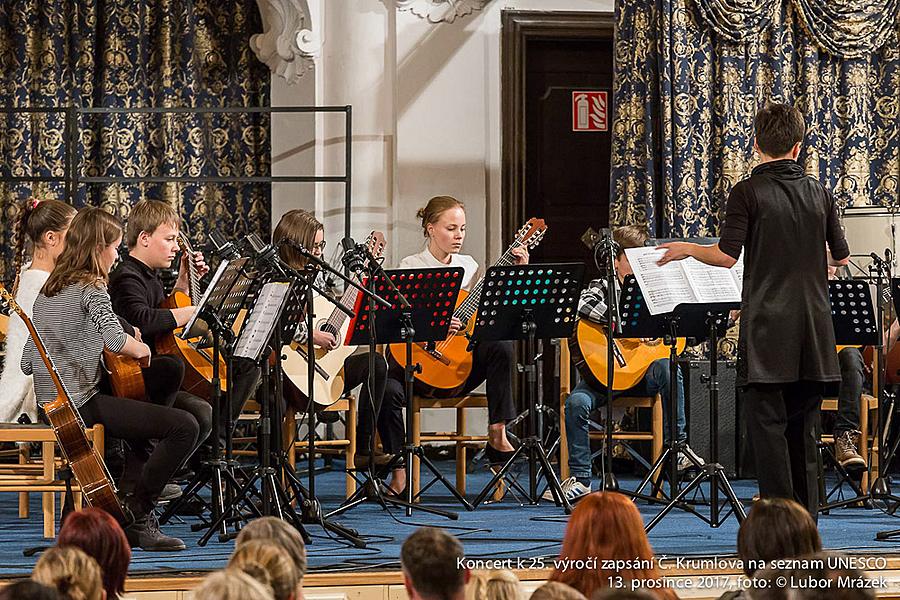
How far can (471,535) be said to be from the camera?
521 centimetres

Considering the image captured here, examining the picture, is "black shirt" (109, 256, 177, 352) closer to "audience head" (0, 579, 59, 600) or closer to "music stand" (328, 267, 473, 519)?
"music stand" (328, 267, 473, 519)

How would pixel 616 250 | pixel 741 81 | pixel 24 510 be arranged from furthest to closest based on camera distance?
pixel 741 81
pixel 24 510
pixel 616 250

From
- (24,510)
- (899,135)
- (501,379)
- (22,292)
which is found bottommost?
(24,510)

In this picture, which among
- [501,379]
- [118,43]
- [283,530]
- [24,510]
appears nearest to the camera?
[283,530]

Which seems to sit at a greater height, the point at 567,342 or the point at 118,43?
the point at 118,43

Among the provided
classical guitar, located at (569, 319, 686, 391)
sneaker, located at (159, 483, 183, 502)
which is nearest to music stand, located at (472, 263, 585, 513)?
classical guitar, located at (569, 319, 686, 391)

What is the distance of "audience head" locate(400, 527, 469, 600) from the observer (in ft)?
8.66

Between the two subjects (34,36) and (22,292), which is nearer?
(22,292)

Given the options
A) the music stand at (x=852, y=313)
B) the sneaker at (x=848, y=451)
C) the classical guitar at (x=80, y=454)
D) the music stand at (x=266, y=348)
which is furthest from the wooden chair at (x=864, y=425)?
the classical guitar at (x=80, y=454)

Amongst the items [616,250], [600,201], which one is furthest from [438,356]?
[600,201]

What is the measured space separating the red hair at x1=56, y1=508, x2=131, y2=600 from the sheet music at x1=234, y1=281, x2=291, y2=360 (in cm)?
195

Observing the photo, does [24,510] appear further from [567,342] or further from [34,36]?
[34,36]

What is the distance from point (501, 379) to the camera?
630 cm

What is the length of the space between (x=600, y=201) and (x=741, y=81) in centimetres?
117
